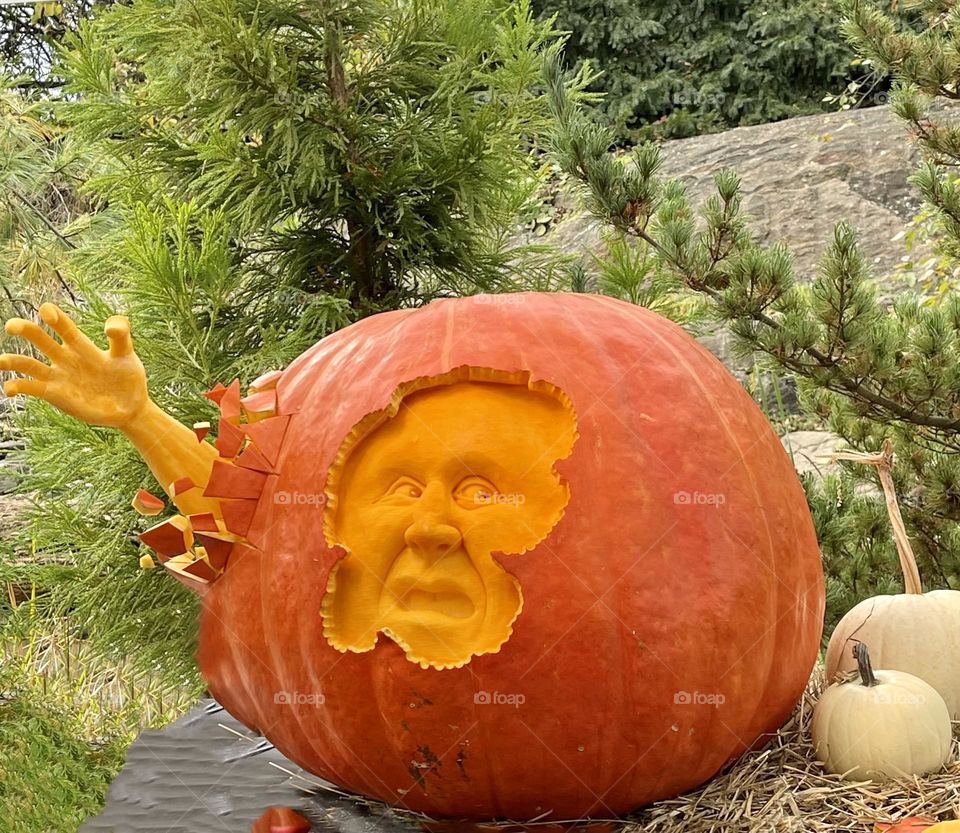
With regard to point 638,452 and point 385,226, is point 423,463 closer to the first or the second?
point 638,452

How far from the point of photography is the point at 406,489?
1423 mm

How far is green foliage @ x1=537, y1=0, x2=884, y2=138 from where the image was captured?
9.41 metres

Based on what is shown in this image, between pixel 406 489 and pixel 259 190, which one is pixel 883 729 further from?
pixel 259 190

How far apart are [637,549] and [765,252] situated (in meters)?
1.58

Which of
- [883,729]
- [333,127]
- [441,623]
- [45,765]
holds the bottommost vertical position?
[45,765]

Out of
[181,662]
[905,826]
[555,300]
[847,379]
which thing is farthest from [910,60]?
[181,662]

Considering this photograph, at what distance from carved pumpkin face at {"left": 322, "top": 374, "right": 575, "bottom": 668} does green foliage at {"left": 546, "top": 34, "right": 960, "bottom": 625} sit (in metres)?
1.39

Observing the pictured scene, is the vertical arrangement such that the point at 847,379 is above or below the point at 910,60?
below

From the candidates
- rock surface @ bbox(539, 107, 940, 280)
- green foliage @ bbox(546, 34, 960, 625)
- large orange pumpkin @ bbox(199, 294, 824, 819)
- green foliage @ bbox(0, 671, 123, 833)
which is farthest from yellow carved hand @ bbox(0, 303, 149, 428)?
rock surface @ bbox(539, 107, 940, 280)

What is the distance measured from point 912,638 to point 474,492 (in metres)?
0.78

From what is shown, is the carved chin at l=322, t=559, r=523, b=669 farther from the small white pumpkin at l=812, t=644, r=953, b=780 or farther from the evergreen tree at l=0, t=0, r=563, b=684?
the evergreen tree at l=0, t=0, r=563, b=684

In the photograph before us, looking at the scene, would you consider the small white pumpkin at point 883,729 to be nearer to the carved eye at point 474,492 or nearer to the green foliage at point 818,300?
the carved eye at point 474,492

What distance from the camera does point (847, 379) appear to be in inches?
108

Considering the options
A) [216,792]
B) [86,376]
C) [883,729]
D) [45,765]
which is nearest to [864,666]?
[883,729]
